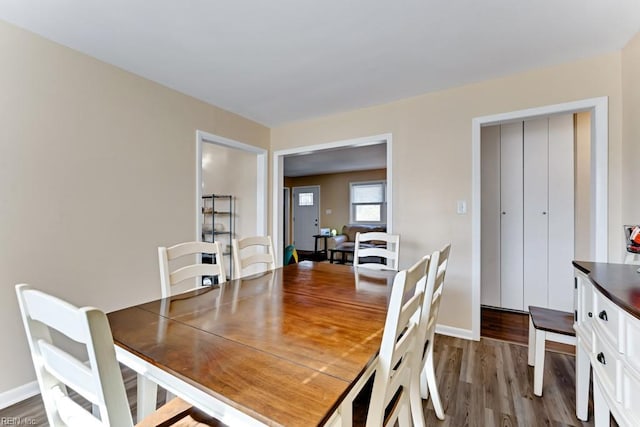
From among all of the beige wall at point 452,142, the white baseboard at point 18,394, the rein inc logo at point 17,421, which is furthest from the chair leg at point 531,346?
the white baseboard at point 18,394

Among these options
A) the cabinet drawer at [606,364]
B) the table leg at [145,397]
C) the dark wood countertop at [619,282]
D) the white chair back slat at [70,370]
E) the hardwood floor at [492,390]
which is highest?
the dark wood countertop at [619,282]

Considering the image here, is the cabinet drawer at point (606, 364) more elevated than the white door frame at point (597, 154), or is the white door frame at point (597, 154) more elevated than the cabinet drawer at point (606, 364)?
the white door frame at point (597, 154)

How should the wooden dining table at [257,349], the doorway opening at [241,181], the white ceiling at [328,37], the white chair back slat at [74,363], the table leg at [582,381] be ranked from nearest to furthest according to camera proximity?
1. the white chair back slat at [74,363]
2. the wooden dining table at [257,349]
3. the table leg at [582,381]
4. the white ceiling at [328,37]
5. the doorway opening at [241,181]

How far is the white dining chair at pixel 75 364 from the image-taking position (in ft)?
1.68

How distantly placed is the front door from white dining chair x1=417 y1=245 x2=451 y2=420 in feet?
21.6

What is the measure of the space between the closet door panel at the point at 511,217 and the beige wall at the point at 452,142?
989mm

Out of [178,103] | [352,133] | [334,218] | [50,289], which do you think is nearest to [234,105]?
[178,103]

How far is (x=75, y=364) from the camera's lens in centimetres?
64

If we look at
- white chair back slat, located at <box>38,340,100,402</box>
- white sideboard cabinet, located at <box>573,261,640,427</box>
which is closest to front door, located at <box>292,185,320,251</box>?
white sideboard cabinet, located at <box>573,261,640,427</box>

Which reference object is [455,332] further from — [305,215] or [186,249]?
[305,215]

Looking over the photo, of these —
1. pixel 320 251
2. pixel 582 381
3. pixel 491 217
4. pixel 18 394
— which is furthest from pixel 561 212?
pixel 320 251

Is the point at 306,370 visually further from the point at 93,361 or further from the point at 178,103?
the point at 178,103

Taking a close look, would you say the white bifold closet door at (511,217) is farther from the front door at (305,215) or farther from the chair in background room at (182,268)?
the front door at (305,215)

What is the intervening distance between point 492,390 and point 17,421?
2843 millimetres
